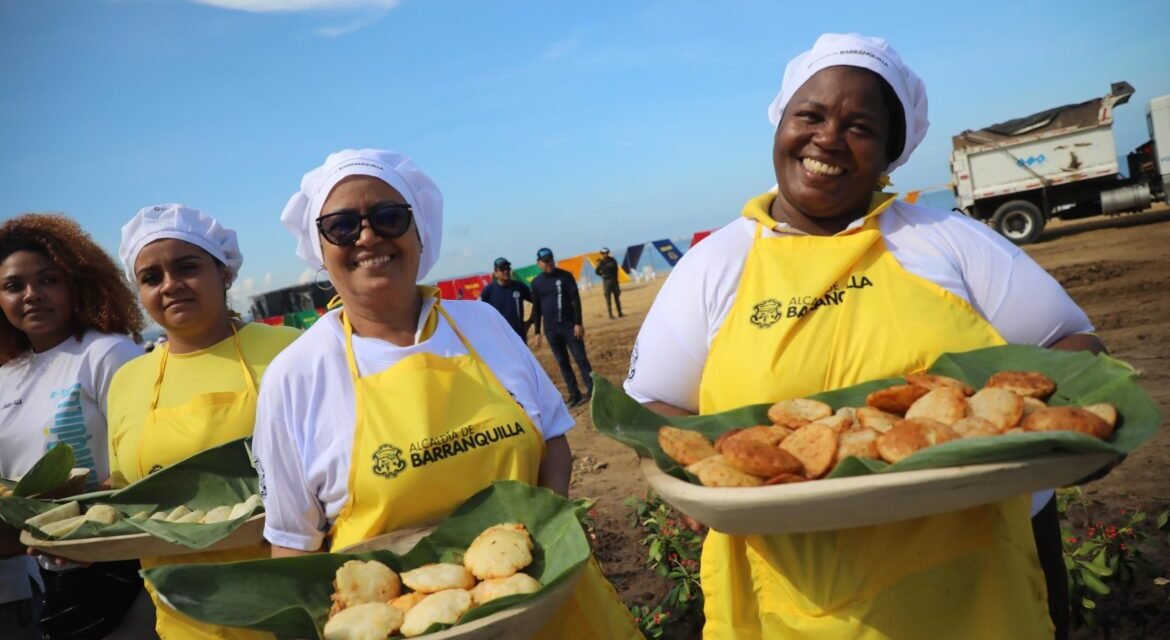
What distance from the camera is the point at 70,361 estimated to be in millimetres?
3584

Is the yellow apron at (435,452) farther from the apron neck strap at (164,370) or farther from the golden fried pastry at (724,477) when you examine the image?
the apron neck strap at (164,370)

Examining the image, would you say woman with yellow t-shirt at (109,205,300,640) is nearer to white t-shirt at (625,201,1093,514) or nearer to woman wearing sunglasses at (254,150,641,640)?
woman wearing sunglasses at (254,150,641,640)

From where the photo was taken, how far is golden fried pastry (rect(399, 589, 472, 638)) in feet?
5.39

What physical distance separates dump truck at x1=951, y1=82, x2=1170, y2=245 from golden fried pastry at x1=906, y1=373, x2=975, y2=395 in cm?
1873

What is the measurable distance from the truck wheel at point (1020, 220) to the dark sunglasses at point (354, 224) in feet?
66.5

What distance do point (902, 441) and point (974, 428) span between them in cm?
15

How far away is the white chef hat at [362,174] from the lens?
7.56 feet

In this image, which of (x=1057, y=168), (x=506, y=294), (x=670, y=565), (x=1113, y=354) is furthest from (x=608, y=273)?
(x=670, y=565)

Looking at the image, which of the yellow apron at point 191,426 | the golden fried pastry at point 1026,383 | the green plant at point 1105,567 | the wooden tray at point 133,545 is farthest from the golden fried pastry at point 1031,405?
the yellow apron at point 191,426

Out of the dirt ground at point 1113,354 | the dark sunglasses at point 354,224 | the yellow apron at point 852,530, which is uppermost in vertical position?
the dark sunglasses at point 354,224

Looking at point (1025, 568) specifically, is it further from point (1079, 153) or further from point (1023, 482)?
point (1079, 153)

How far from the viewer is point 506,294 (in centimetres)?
1149

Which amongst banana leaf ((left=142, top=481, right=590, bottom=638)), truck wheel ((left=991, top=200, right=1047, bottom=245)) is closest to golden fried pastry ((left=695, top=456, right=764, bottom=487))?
banana leaf ((left=142, top=481, right=590, bottom=638))

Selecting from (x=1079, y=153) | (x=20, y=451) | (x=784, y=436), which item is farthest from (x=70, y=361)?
(x=1079, y=153)
